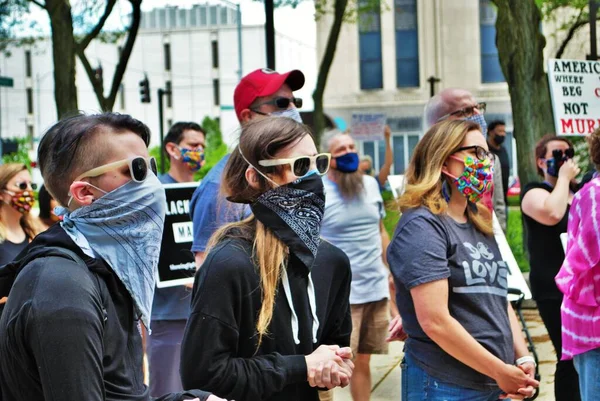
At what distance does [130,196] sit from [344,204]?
449cm

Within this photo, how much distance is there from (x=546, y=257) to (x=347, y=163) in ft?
5.74

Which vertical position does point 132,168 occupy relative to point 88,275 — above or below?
above

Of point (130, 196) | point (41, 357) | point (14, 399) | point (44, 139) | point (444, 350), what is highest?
point (44, 139)

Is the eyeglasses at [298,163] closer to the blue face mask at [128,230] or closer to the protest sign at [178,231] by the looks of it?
the blue face mask at [128,230]

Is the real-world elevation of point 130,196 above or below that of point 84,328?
above

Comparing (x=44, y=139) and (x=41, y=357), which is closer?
(x=41, y=357)

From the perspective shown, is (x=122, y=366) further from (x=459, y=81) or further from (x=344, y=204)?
(x=459, y=81)

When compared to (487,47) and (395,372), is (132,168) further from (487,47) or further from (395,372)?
(487,47)

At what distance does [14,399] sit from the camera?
83.6 inches

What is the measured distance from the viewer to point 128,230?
2369 mm

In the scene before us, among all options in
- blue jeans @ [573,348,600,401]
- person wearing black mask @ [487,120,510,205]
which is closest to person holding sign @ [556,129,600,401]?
blue jeans @ [573,348,600,401]

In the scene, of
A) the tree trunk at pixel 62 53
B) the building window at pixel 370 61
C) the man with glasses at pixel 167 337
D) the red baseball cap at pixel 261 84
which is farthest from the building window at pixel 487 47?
the red baseball cap at pixel 261 84

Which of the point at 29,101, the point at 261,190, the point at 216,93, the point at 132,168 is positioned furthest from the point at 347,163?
the point at 29,101

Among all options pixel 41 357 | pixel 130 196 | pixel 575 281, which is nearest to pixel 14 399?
pixel 41 357
